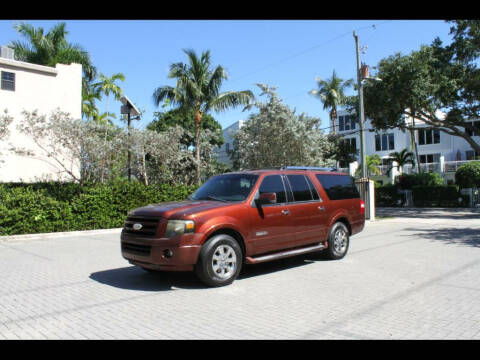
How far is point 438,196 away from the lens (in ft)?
Answer: 101

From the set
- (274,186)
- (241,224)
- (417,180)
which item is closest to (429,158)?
(417,180)

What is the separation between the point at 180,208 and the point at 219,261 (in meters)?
1.06

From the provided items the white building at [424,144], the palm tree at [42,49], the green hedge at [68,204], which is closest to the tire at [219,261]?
the green hedge at [68,204]

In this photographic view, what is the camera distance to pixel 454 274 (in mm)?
7383

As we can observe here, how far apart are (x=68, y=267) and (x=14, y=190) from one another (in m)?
6.36

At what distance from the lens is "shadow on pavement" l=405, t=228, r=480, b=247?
461 inches

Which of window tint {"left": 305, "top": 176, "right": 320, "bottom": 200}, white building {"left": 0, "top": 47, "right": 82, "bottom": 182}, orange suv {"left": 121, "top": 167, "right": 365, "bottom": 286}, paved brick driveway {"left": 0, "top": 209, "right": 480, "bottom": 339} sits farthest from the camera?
white building {"left": 0, "top": 47, "right": 82, "bottom": 182}

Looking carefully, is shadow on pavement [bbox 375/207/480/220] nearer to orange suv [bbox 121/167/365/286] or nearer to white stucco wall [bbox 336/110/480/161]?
white stucco wall [bbox 336/110/480/161]

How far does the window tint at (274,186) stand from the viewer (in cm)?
761

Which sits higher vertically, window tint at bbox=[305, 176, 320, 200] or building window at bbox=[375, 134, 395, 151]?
building window at bbox=[375, 134, 395, 151]

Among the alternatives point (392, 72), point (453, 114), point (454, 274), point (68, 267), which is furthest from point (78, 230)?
point (453, 114)

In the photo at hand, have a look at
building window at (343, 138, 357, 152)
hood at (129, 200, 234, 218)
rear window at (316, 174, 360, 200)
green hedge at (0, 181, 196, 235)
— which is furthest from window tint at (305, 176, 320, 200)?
building window at (343, 138, 357, 152)

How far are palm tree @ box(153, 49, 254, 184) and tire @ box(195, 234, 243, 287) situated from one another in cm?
1642
